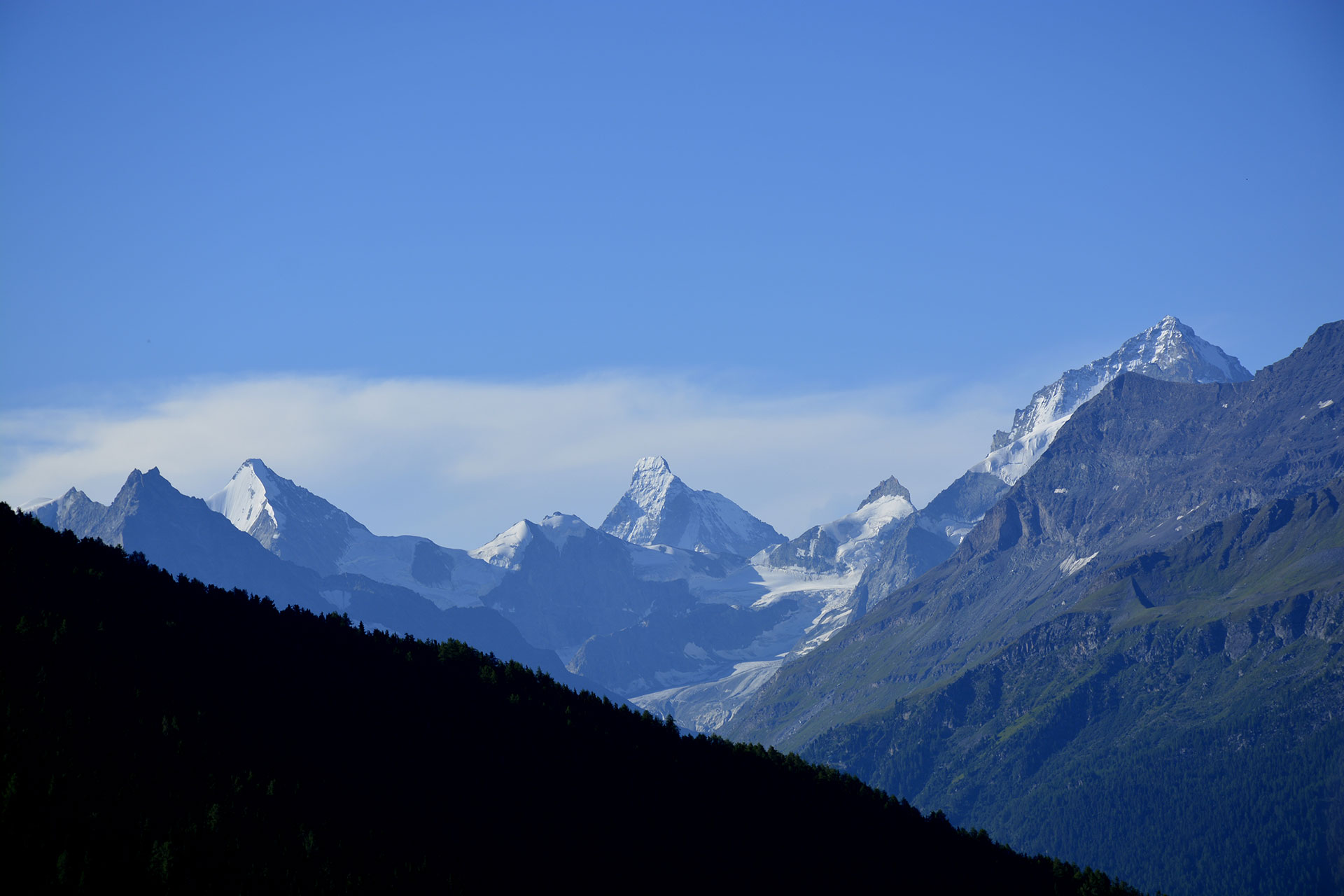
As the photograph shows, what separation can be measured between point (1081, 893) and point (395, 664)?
3912 inches

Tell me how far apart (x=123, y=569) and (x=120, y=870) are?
7426 cm

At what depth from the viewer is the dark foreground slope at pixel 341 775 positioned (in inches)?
4513

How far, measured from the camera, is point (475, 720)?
550ft

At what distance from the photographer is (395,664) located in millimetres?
175500

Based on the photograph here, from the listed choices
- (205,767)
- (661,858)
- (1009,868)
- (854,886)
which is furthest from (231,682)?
(1009,868)

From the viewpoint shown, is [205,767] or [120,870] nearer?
[120,870]

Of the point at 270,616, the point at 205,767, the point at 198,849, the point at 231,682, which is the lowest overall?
the point at 198,849

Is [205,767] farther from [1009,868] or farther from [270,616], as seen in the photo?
[1009,868]

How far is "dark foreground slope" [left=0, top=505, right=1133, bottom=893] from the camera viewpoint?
115m

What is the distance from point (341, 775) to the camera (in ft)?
470

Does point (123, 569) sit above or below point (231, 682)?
above

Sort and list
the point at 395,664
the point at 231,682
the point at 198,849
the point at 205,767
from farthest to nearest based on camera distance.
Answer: the point at 395,664
the point at 231,682
the point at 205,767
the point at 198,849

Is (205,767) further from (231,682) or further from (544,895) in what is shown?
(544,895)

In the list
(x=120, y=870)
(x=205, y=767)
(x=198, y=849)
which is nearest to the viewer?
(x=120, y=870)
